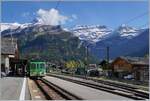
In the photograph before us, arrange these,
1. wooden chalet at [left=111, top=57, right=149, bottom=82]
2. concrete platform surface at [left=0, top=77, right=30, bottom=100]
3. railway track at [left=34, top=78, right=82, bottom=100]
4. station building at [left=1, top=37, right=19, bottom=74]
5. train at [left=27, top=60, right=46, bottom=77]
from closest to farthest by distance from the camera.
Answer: concrete platform surface at [left=0, top=77, right=30, bottom=100] < railway track at [left=34, top=78, right=82, bottom=100] < train at [left=27, top=60, right=46, bottom=77] < station building at [left=1, top=37, right=19, bottom=74] < wooden chalet at [left=111, top=57, right=149, bottom=82]

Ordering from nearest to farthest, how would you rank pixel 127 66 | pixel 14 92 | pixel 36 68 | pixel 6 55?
1. pixel 14 92
2. pixel 36 68
3. pixel 6 55
4. pixel 127 66

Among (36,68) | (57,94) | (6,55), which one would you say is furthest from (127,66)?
(57,94)

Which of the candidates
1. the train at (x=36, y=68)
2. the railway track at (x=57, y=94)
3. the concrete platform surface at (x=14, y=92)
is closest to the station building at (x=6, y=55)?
the train at (x=36, y=68)

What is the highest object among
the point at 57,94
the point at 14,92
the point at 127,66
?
the point at 127,66

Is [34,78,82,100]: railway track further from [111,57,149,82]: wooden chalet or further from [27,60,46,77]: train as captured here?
[111,57,149,82]: wooden chalet

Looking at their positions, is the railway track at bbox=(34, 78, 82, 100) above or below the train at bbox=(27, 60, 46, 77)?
below

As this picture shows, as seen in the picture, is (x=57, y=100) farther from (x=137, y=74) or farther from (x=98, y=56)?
(x=98, y=56)

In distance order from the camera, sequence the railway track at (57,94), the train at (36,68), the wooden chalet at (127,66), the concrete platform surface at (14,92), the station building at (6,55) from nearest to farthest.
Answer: the concrete platform surface at (14,92)
the railway track at (57,94)
the train at (36,68)
the station building at (6,55)
the wooden chalet at (127,66)

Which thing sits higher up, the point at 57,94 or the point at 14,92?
the point at 14,92

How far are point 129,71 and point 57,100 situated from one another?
56.8 m

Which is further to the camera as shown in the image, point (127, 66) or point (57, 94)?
point (127, 66)

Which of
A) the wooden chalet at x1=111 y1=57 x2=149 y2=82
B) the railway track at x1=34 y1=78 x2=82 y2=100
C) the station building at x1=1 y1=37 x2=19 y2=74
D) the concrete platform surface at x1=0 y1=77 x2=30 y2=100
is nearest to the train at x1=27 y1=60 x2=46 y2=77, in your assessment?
the station building at x1=1 y1=37 x2=19 y2=74

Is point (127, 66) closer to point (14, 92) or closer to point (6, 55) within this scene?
point (6, 55)

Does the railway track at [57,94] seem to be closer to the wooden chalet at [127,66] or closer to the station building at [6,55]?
the wooden chalet at [127,66]
